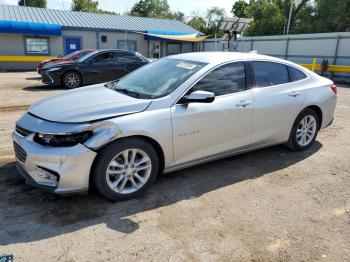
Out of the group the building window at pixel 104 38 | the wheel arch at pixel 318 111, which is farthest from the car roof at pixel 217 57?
the building window at pixel 104 38

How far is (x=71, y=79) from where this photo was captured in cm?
1169

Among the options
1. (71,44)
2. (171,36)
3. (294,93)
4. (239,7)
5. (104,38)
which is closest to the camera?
(294,93)

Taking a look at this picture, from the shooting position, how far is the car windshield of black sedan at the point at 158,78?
12.8 feet

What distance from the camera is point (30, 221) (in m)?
3.17

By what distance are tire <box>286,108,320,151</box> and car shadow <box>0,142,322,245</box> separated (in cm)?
52

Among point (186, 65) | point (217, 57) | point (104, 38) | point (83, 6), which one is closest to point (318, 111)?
point (217, 57)

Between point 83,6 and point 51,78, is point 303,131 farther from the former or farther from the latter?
point 83,6

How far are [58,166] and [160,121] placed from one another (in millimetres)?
1175

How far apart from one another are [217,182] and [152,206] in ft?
3.40

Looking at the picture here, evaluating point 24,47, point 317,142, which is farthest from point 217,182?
point 24,47

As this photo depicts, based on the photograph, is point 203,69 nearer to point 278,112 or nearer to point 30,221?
point 278,112

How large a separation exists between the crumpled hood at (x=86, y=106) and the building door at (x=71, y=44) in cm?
2089

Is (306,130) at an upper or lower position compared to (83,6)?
lower

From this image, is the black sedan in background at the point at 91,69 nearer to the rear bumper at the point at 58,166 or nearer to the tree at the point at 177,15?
the rear bumper at the point at 58,166
